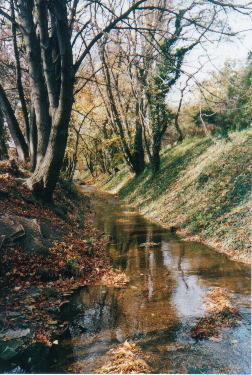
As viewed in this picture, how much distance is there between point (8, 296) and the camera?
21.0ft

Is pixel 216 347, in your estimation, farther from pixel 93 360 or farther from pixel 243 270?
pixel 243 270

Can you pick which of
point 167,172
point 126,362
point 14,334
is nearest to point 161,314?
point 126,362

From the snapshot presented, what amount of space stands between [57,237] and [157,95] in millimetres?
14196

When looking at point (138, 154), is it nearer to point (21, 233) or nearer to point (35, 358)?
point (21, 233)

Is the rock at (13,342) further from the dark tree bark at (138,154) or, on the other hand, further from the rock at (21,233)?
the dark tree bark at (138,154)

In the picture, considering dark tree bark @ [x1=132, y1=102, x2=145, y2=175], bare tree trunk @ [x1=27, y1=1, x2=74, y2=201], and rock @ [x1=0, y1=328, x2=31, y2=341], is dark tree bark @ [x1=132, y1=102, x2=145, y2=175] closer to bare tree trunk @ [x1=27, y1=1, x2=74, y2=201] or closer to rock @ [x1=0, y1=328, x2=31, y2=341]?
bare tree trunk @ [x1=27, y1=1, x2=74, y2=201]

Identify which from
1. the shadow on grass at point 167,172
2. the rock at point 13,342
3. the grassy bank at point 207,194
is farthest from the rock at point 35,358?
the shadow on grass at point 167,172

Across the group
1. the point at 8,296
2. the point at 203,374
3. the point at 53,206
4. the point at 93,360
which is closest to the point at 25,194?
the point at 53,206

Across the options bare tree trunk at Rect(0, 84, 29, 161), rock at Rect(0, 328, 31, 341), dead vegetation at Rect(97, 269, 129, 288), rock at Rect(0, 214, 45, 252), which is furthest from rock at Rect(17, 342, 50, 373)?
bare tree trunk at Rect(0, 84, 29, 161)

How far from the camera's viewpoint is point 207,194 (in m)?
14.8

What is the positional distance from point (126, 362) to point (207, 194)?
35.5 feet

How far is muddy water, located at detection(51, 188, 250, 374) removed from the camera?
4.85 metres

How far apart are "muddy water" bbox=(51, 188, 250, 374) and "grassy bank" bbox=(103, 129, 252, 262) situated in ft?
3.20

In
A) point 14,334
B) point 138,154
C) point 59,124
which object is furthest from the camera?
point 138,154
